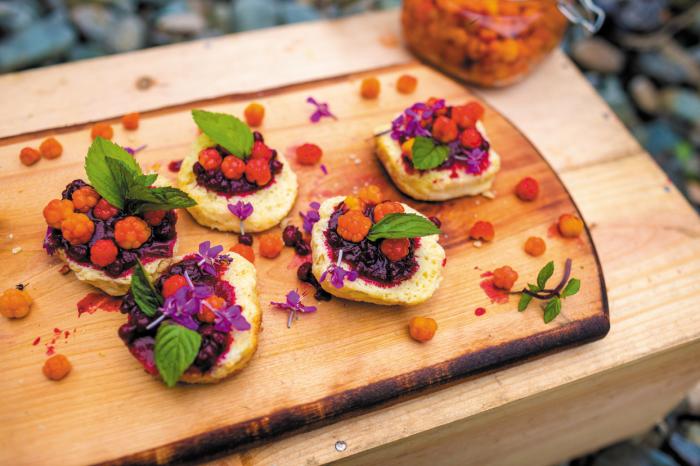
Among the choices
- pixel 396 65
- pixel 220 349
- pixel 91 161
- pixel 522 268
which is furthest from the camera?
pixel 396 65

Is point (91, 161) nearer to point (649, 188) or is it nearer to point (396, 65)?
point (396, 65)

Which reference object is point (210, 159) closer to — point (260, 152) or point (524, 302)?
point (260, 152)

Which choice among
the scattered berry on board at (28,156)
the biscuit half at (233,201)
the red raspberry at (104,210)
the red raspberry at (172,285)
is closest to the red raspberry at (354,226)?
the biscuit half at (233,201)

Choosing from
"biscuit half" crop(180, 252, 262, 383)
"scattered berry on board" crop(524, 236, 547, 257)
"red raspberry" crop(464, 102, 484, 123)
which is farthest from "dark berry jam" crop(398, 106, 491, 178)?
"biscuit half" crop(180, 252, 262, 383)

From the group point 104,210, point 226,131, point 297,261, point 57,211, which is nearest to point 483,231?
point 297,261

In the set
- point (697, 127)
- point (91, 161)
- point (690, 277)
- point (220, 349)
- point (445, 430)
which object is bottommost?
point (697, 127)

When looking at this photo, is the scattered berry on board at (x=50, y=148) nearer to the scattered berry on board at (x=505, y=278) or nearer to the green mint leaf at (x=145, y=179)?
the green mint leaf at (x=145, y=179)

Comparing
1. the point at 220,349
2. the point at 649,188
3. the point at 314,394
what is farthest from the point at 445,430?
the point at 649,188
